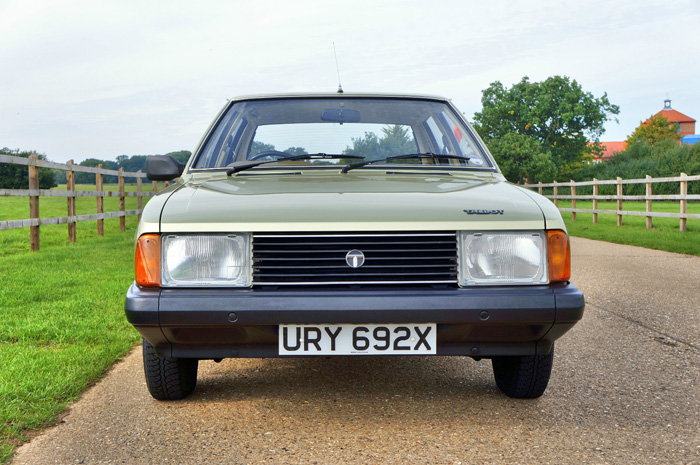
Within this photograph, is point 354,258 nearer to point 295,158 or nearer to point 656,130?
point 295,158

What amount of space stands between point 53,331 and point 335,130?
2467 millimetres

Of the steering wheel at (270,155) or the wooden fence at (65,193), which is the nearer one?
the steering wheel at (270,155)

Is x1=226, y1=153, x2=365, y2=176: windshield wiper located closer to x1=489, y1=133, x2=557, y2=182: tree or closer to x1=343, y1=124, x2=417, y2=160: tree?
x1=343, y1=124, x2=417, y2=160: tree

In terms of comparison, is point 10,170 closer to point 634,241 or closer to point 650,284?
A: point 634,241

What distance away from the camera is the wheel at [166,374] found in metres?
3.07

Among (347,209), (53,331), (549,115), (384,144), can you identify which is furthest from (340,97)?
(549,115)

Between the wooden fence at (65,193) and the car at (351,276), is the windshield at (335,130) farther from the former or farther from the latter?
the wooden fence at (65,193)

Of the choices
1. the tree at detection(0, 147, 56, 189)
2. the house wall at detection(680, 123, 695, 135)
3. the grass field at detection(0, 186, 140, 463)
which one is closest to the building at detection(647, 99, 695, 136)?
the house wall at detection(680, 123, 695, 135)

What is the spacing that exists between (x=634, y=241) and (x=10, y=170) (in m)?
27.6

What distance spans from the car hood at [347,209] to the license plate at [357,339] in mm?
395

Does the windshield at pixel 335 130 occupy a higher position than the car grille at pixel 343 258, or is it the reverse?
the windshield at pixel 335 130

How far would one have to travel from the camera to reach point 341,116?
4062 millimetres

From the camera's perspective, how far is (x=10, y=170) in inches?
1201

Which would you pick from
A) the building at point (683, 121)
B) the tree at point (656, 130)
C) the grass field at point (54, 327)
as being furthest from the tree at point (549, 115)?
the building at point (683, 121)
